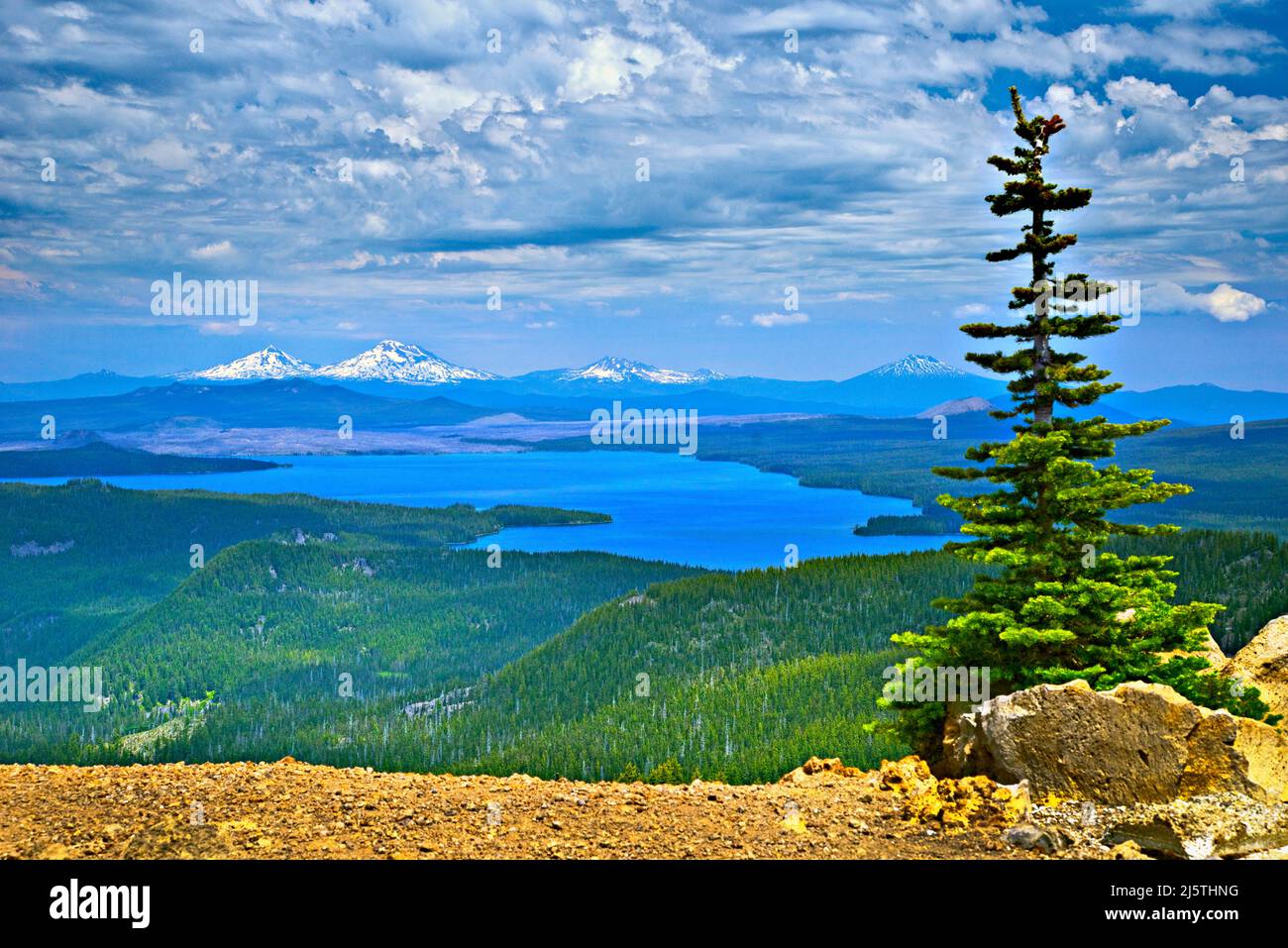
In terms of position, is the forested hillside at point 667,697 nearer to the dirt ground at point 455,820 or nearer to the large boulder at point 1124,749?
the large boulder at point 1124,749

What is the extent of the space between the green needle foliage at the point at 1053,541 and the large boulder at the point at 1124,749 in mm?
2374

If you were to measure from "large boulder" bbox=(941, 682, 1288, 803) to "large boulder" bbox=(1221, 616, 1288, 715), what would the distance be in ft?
13.7

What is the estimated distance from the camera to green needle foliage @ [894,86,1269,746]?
21.8m

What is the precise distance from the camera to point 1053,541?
2319 cm

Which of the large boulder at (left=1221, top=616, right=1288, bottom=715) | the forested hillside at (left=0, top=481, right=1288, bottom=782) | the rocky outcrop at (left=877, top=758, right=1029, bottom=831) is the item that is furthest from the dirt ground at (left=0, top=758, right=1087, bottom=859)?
the forested hillside at (left=0, top=481, right=1288, bottom=782)

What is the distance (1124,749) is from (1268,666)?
7725 mm

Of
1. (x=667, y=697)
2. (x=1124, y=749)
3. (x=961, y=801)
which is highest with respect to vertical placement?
(x=1124, y=749)

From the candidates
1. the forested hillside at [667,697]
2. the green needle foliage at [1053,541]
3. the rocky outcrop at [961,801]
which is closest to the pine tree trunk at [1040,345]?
the green needle foliage at [1053,541]

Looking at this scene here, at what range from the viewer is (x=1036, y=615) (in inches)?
867

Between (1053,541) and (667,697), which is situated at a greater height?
(1053,541)

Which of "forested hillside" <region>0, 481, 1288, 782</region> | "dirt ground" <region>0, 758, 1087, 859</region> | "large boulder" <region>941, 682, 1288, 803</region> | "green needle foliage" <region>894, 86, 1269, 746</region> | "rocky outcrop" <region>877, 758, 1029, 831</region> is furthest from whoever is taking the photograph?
"forested hillside" <region>0, 481, 1288, 782</region>

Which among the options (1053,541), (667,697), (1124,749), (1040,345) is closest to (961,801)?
(1124,749)

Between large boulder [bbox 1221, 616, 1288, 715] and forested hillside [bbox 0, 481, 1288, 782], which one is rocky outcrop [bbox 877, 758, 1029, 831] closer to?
large boulder [bbox 1221, 616, 1288, 715]

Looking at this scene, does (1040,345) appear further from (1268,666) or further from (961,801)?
(961,801)
